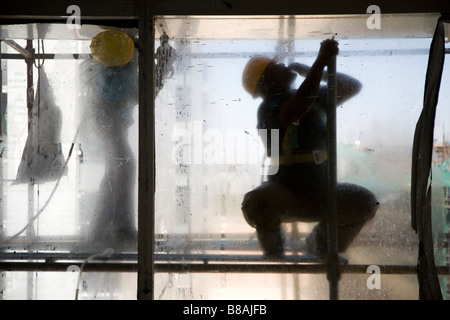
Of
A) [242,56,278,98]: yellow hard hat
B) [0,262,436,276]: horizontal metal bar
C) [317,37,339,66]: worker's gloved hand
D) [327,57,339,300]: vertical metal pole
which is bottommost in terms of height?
[0,262,436,276]: horizontal metal bar

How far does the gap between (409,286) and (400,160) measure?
0.40m

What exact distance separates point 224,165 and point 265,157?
0.43 feet

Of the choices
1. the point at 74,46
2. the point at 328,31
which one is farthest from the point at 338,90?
the point at 74,46

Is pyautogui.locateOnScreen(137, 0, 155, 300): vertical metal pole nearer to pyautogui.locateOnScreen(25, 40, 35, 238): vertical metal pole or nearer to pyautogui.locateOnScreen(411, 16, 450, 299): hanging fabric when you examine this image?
pyautogui.locateOnScreen(25, 40, 35, 238): vertical metal pole

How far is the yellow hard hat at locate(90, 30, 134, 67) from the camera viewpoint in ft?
3.87

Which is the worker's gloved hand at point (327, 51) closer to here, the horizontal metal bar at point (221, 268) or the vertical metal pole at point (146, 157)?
the vertical metal pole at point (146, 157)

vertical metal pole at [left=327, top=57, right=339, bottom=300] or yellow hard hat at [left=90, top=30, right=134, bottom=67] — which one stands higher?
yellow hard hat at [left=90, top=30, right=134, bottom=67]

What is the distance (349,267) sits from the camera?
1185mm

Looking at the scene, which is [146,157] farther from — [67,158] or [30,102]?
[30,102]

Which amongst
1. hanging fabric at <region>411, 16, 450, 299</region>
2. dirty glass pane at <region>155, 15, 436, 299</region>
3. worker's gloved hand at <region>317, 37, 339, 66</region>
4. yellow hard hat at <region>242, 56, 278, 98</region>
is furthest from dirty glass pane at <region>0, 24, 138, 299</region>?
hanging fabric at <region>411, 16, 450, 299</region>

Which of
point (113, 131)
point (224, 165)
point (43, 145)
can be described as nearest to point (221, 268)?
point (224, 165)

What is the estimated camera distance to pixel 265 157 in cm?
119

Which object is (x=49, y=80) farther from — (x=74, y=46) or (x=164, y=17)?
(x=164, y=17)

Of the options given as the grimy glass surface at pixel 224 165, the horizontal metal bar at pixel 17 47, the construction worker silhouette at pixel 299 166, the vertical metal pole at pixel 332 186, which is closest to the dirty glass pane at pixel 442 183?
the grimy glass surface at pixel 224 165
